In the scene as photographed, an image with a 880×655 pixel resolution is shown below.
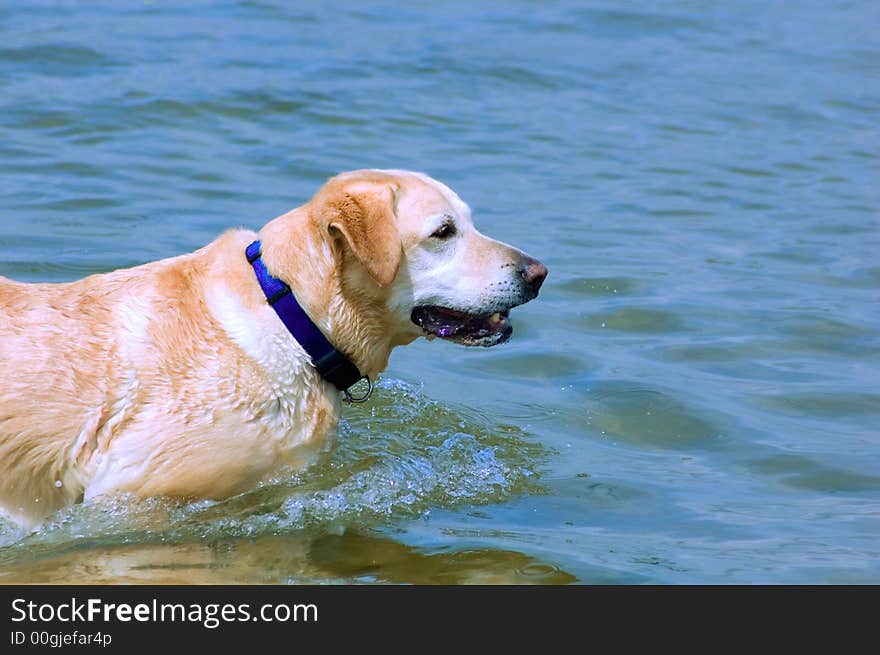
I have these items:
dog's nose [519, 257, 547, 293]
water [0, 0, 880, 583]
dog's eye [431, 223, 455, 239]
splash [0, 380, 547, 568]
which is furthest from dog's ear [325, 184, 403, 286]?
water [0, 0, 880, 583]

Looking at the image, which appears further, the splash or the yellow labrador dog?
the splash

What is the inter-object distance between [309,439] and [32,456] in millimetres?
1159

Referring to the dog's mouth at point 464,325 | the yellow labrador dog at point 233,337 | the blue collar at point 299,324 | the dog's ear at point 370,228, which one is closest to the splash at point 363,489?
the yellow labrador dog at point 233,337

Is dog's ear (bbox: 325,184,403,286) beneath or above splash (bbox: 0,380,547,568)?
above

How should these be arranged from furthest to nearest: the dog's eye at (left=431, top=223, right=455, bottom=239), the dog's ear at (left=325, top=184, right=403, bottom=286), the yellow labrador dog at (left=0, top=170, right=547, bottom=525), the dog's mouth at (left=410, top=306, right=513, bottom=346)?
the dog's mouth at (left=410, top=306, right=513, bottom=346) < the dog's eye at (left=431, top=223, right=455, bottom=239) < the dog's ear at (left=325, top=184, right=403, bottom=286) < the yellow labrador dog at (left=0, top=170, right=547, bottom=525)

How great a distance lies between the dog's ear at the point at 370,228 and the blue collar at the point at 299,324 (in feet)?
1.12

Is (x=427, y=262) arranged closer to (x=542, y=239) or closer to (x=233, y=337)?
(x=233, y=337)

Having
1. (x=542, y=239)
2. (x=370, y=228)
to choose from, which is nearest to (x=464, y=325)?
(x=370, y=228)

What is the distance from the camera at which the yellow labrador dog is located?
5.27 m

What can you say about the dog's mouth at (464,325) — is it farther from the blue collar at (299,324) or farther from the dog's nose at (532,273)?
the blue collar at (299,324)

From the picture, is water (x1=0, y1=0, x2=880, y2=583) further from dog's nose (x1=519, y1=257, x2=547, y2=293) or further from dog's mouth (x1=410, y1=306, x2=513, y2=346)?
dog's nose (x1=519, y1=257, x2=547, y2=293)

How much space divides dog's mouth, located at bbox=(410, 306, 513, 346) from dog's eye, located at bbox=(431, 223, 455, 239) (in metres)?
0.33

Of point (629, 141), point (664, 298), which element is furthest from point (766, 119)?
point (664, 298)

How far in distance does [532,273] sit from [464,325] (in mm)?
397
